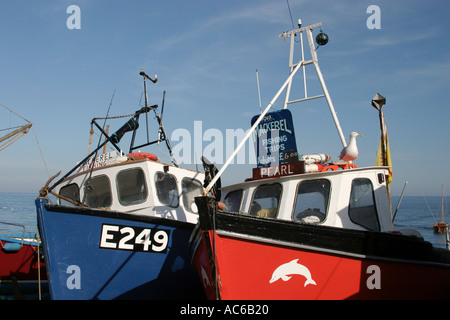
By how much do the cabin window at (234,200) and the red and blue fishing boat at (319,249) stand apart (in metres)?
1.24

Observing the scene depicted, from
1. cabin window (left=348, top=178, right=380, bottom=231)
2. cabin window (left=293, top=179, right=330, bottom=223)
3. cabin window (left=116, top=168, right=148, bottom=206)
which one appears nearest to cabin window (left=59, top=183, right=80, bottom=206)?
cabin window (left=116, top=168, right=148, bottom=206)

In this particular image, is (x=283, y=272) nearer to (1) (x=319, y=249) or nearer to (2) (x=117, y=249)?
(1) (x=319, y=249)

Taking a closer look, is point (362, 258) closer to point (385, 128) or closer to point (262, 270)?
point (262, 270)

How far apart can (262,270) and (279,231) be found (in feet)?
2.01

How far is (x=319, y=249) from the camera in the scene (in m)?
5.92

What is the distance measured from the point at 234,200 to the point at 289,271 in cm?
296

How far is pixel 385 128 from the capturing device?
8570 mm

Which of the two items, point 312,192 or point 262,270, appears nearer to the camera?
point 262,270

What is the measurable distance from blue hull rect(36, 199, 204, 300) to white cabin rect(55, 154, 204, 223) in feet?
4.63

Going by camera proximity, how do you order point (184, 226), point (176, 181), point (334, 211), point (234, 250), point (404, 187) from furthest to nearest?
point (404, 187) < point (176, 181) < point (184, 226) < point (334, 211) < point (234, 250)

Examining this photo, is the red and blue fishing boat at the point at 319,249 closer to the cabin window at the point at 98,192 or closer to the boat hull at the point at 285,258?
the boat hull at the point at 285,258

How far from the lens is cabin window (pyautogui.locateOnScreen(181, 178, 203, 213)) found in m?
10.4

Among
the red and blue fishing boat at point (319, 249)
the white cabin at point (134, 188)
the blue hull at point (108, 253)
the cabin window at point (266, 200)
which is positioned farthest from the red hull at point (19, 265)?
the cabin window at point (266, 200)
